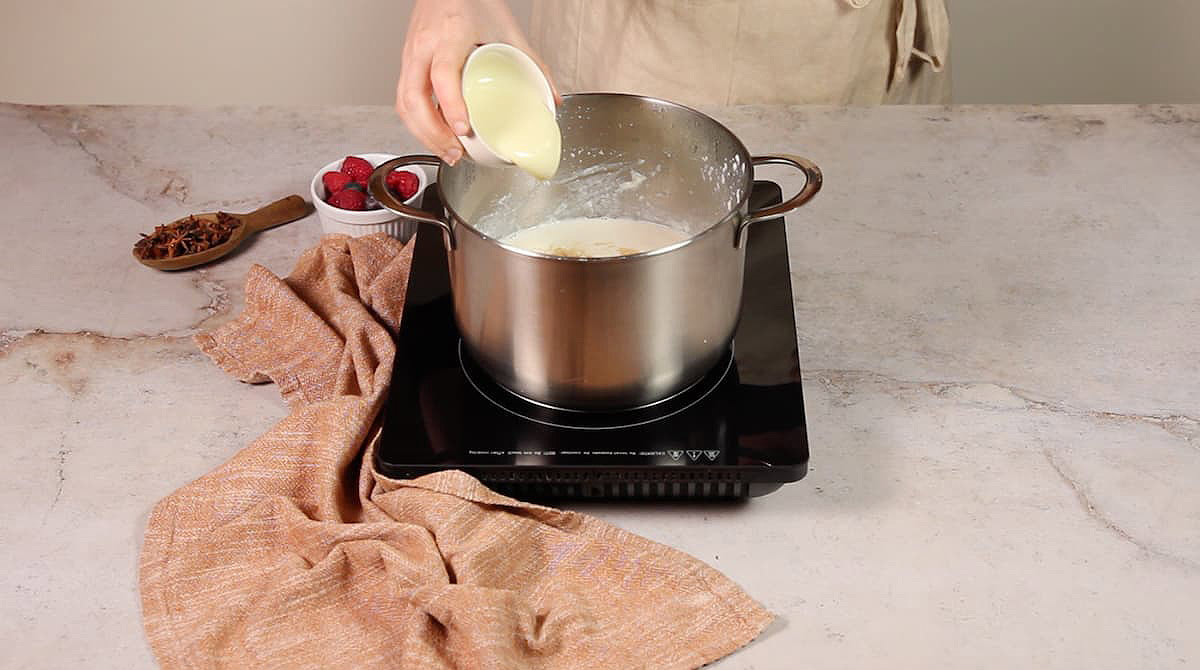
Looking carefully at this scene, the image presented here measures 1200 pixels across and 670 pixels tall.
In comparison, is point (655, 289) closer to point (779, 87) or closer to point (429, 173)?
point (429, 173)

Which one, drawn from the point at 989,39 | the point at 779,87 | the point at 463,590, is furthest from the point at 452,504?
the point at 989,39

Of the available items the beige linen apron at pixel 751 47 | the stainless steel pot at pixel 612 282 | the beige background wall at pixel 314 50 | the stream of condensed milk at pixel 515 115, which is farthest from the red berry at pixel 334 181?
the beige background wall at pixel 314 50

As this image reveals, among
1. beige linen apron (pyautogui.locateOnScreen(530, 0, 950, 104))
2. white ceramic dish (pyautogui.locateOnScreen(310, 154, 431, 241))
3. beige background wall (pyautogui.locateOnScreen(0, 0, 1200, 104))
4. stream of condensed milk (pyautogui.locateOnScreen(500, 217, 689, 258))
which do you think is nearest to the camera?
stream of condensed milk (pyautogui.locateOnScreen(500, 217, 689, 258))

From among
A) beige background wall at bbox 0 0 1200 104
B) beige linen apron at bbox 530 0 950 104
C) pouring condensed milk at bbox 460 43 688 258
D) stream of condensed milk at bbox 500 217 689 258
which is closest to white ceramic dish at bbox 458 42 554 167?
pouring condensed milk at bbox 460 43 688 258

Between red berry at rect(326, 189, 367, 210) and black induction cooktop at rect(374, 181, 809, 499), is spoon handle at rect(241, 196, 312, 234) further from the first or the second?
black induction cooktop at rect(374, 181, 809, 499)

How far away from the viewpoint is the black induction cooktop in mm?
907

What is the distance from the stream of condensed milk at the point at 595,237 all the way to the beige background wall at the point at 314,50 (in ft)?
4.43

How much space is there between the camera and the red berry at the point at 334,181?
48.8 inches

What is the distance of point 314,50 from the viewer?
2484 mm

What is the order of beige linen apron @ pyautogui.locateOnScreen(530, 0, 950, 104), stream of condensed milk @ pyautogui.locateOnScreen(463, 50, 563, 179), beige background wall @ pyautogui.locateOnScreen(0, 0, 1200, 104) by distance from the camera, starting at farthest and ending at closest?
beige background wall @ pyautogui.locateOnScreen(0, 0, 1200, 104) → beige linen apron @ pyautogui.locateOnScreen(530, 0, 950, 104) → stream of condensed milk @ pyautogui.locateOnScreen(463, 50, 563, 179)

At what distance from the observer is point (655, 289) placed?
2.85ft

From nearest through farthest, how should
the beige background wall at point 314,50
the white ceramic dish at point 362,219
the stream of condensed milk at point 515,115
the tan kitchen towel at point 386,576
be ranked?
the tan kitchen towel at point 386,576 < the stream of condensed milk at point 515,115 < the white ceramic dish at point 362,219 < the beige background wall at point 314,50

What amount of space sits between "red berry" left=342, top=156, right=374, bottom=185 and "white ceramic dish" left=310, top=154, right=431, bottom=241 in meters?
0.03

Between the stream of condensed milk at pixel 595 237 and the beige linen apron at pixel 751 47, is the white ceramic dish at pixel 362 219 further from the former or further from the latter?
the beige linen apron at pixel 751 47
